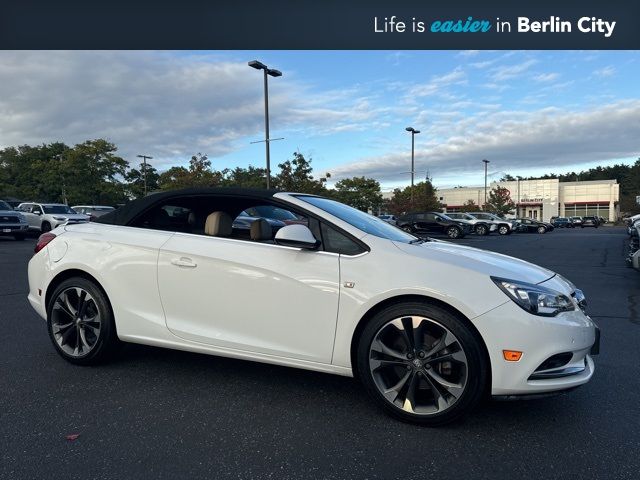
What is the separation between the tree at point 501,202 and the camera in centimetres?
7249

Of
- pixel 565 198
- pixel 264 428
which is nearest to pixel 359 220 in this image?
pixel 264 428

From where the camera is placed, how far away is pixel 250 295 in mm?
3295

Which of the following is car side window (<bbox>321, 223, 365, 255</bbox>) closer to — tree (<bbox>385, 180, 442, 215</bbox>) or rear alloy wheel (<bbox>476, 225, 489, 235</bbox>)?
rear alloy wheel (<bbox>476, 225, 489, 235</bbox>)

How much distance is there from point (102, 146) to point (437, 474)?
46.9 meters

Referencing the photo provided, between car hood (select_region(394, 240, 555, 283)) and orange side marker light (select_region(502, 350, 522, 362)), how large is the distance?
1.46 feet

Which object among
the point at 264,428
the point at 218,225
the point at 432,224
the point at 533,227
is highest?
the point at 218,225

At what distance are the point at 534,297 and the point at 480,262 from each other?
15.6 inches

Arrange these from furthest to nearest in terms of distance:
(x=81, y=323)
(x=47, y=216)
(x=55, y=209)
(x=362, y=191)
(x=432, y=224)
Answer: (x=362, y=191)
(x=432, y=224)
(x=55, y=209)
(x=47, y=216)
(x=81, y=323)

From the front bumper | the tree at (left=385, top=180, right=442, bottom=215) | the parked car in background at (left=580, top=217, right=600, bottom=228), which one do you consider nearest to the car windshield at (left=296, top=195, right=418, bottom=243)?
the front bumper

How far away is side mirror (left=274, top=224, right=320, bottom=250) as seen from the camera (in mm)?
3148

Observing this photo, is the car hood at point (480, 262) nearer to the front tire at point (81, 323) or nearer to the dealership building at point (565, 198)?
the front tire at point (81, 323)

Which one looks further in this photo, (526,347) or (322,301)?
(322,301)

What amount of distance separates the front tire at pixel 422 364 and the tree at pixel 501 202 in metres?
71.4

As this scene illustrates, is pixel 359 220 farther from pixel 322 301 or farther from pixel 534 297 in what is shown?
pixel 534 297
